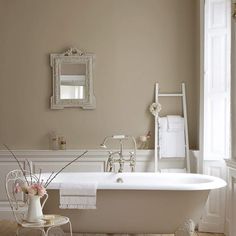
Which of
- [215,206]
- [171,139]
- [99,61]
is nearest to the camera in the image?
[215,206]

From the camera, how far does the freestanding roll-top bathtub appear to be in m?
4.43

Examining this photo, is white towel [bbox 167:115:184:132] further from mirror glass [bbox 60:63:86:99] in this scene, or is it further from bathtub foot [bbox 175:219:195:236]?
bathtub foot [bbox 175:219:195:236]

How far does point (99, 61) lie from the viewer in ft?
19.7

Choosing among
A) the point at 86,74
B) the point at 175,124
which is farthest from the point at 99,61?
the point at 175,124

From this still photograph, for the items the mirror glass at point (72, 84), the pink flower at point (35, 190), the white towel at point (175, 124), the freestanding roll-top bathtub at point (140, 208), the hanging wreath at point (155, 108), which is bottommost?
the freestanding roll-top bathtub at point (140, 208)

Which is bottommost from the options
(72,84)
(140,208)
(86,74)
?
(140,208)

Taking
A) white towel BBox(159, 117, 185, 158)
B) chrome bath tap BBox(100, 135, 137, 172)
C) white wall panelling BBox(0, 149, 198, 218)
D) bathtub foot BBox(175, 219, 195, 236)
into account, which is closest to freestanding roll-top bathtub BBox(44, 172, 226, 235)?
bathtub foot BBox(175, 219, 195, 236)

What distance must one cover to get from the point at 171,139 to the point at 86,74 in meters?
1.27

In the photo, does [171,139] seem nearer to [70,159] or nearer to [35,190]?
[70,159]

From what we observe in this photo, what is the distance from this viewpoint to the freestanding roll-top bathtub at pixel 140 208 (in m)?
4.43

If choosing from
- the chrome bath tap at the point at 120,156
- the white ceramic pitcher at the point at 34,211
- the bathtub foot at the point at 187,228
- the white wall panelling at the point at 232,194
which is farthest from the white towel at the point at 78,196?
the white wall panelling at the point at 232,194

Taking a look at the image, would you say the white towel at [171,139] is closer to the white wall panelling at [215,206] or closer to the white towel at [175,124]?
the white towel at [175,124]

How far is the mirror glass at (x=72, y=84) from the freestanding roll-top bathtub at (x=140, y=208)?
1.67 m

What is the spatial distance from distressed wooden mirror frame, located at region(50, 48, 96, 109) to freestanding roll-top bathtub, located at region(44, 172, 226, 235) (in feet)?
5.33
